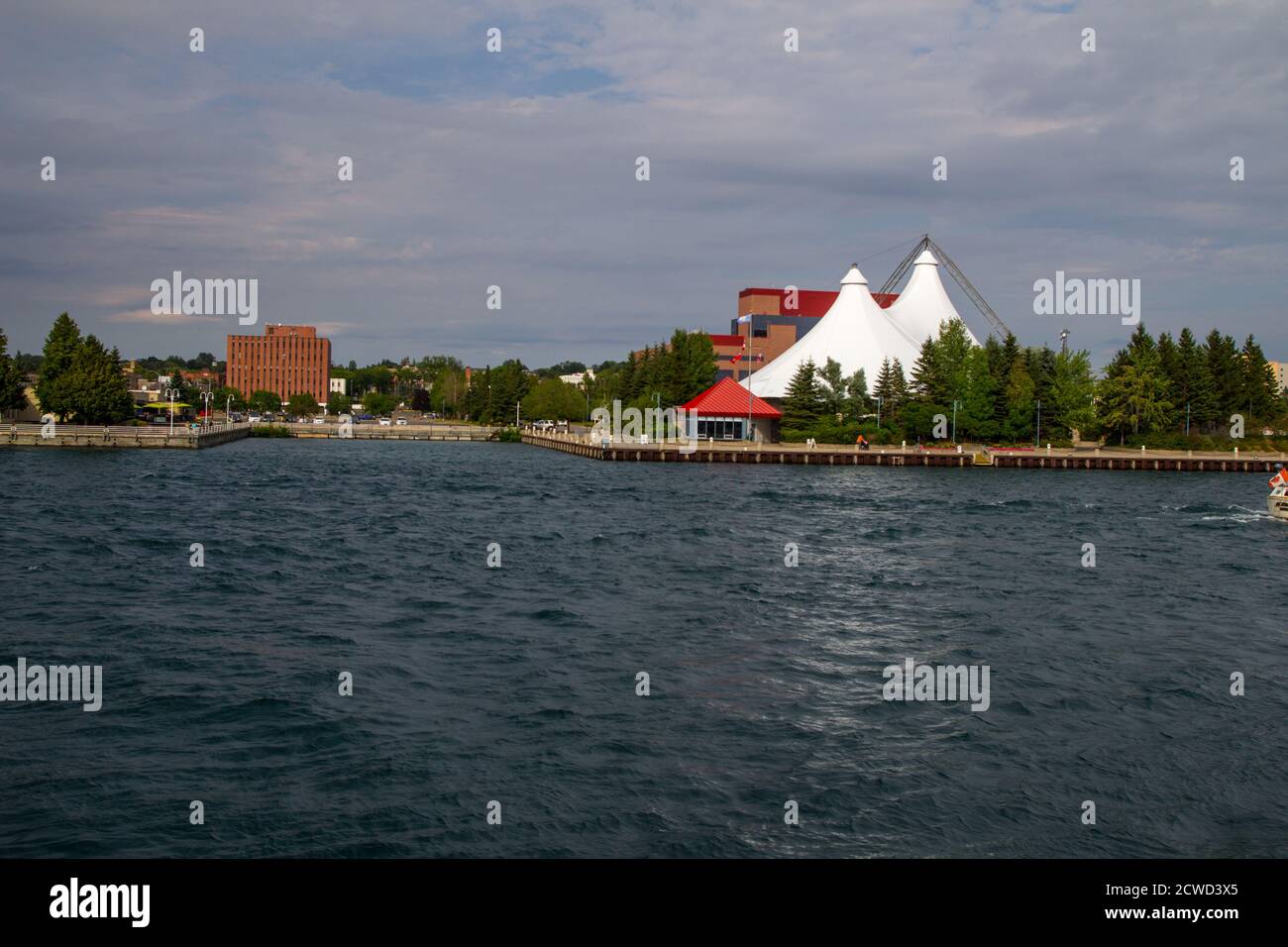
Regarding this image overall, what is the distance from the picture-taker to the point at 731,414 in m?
87.4

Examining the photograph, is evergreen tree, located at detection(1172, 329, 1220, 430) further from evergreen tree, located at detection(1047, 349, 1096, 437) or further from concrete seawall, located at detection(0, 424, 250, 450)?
concrete seawall, located at detection(0, 424, 250, 450)

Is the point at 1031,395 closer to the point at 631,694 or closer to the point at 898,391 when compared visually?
the point at 898,391

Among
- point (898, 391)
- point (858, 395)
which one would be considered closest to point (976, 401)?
point (898, 391)

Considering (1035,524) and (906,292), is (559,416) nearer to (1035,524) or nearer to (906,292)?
(906,292)

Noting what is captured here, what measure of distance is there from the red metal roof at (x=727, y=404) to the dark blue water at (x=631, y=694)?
2027 inches

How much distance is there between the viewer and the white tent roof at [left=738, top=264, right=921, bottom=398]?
299 ft

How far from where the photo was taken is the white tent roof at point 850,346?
91125mm

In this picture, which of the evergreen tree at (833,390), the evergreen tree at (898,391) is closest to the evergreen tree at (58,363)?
the evergreen tree at (833,390)

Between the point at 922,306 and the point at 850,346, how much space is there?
20061 millimetres

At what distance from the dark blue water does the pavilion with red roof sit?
51513 mm

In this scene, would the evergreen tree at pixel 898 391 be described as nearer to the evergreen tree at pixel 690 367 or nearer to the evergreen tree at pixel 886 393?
the evergreen tree at pixel 886 393

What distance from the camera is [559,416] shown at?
456 feet

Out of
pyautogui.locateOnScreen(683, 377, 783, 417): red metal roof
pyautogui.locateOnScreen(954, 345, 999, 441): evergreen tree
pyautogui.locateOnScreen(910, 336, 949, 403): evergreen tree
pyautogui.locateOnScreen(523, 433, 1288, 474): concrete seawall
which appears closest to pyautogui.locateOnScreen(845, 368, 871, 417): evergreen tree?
pyautogui.locateOnScreen(910, 336, 949, 403): evergreen tree
